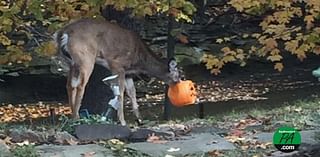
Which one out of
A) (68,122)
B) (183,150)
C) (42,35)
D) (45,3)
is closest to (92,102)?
(42,35)

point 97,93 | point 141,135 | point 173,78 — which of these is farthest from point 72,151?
point 97,93

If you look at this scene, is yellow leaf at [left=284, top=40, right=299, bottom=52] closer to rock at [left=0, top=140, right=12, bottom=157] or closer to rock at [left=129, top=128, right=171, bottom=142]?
rock at [left=129, top=128, right=171, bottom=142]

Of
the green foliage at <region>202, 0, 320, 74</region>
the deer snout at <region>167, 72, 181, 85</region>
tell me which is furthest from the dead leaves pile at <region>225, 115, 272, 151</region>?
the deer snout at <region>167, 72, 181, 85</region>

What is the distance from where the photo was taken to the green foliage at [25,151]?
546 cm

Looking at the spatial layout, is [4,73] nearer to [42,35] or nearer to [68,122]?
[42,35]

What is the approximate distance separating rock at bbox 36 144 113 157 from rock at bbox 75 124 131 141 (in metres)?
0.31

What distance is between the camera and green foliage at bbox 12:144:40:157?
5.46 metres

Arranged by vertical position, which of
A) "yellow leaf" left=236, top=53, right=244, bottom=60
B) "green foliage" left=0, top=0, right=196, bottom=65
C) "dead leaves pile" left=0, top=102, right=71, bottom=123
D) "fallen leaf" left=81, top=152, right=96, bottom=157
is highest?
"green foliage" left=0, top=0, right=196, bottom=65

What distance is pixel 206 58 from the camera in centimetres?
965

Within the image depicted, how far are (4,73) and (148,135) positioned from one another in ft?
41.3

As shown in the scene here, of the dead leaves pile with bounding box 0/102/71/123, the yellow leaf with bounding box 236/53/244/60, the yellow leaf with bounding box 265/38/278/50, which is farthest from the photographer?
the dead leaves pile with bounding box 0/102/71/123

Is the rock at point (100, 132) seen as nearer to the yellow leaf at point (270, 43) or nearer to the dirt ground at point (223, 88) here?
the yellow leaf at point (270, 43)

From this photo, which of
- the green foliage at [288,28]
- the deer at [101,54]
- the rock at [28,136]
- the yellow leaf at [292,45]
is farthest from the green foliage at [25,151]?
the yellow leaf at [292,45]

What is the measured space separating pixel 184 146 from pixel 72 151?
91cm
